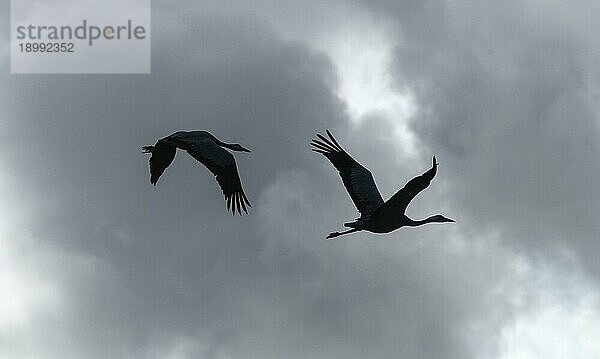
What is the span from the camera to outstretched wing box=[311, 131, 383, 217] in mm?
33438

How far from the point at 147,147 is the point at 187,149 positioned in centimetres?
189

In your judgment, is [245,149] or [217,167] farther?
[245,149]

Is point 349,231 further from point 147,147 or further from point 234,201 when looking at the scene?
point 147,147

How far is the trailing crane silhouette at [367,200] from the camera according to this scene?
31359mm

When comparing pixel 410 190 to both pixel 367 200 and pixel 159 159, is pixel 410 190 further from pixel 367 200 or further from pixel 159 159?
pixel 159 159

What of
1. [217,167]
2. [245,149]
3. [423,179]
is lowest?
[423,179]

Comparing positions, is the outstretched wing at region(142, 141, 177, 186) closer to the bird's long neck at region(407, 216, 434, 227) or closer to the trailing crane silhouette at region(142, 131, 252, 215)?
the trailing crane silhouette at region(142, 131, 252, 215)

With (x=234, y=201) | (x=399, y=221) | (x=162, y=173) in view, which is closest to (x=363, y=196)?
(x=399, y=221)

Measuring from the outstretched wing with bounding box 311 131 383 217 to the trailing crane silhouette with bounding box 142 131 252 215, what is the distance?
337cm

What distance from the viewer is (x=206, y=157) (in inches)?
1345

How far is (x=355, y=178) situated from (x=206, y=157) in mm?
5630

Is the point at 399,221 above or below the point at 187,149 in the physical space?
below

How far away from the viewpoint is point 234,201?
35.0m

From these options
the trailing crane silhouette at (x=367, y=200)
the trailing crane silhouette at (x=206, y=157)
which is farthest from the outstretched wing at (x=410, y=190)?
the trailing crane silhouette at (x=206, y=157)
